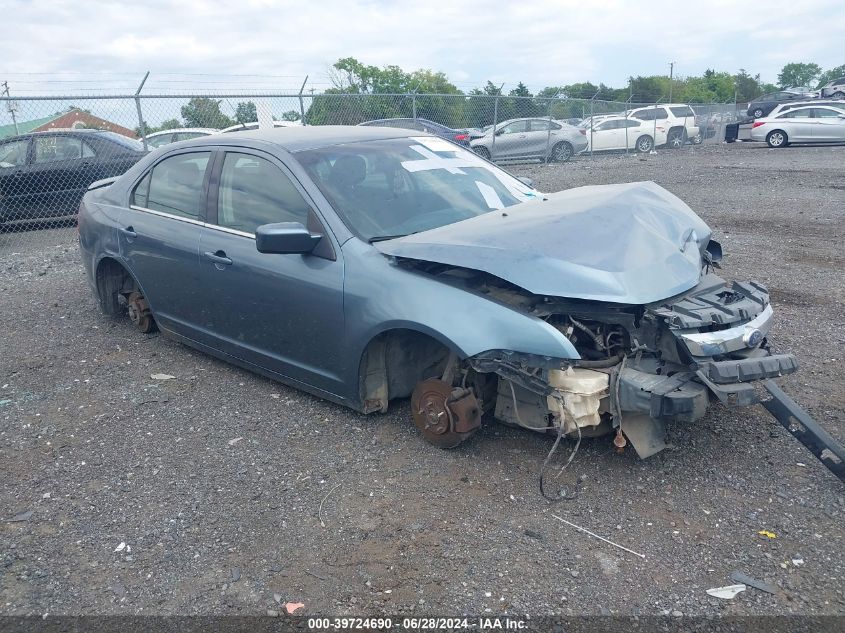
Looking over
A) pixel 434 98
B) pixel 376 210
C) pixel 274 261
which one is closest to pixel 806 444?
pixel 376 210

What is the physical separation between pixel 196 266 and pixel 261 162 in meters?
0.82

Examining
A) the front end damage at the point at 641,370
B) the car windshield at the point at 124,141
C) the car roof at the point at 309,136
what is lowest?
the front end damage at the point at 641,370

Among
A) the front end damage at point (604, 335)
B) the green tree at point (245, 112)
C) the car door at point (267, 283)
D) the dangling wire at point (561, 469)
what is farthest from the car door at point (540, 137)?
the dangling wire at point (561, 469)

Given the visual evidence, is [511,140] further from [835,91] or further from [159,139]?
[835,91]

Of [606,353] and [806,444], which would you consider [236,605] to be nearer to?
[606,353]

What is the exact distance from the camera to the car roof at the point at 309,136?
434 cm

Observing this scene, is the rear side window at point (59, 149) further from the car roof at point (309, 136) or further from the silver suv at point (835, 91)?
the silver suv at point (835, 91)

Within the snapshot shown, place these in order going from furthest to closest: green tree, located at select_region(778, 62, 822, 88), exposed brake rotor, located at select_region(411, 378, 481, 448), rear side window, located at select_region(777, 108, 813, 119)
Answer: green tree, located at select_region(778, 62, 822, 88) < rear side window, located at select_region(777, 108, 813, 119) < exposed brake rotor, located at select_region(411, 378, 481, 448)

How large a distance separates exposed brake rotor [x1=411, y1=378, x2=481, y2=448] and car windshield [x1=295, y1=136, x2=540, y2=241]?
89 cm

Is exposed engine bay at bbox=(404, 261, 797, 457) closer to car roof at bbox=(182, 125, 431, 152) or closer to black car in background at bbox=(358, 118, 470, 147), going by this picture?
car roof at bbox=(182, 125, 431, 152)

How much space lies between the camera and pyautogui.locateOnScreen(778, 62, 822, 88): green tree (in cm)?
8550

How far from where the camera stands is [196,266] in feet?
14.8

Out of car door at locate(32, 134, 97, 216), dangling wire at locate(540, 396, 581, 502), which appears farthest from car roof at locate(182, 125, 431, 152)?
car door at locate(32, 134, 97, 216)

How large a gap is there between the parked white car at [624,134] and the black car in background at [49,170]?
15.1 meters
